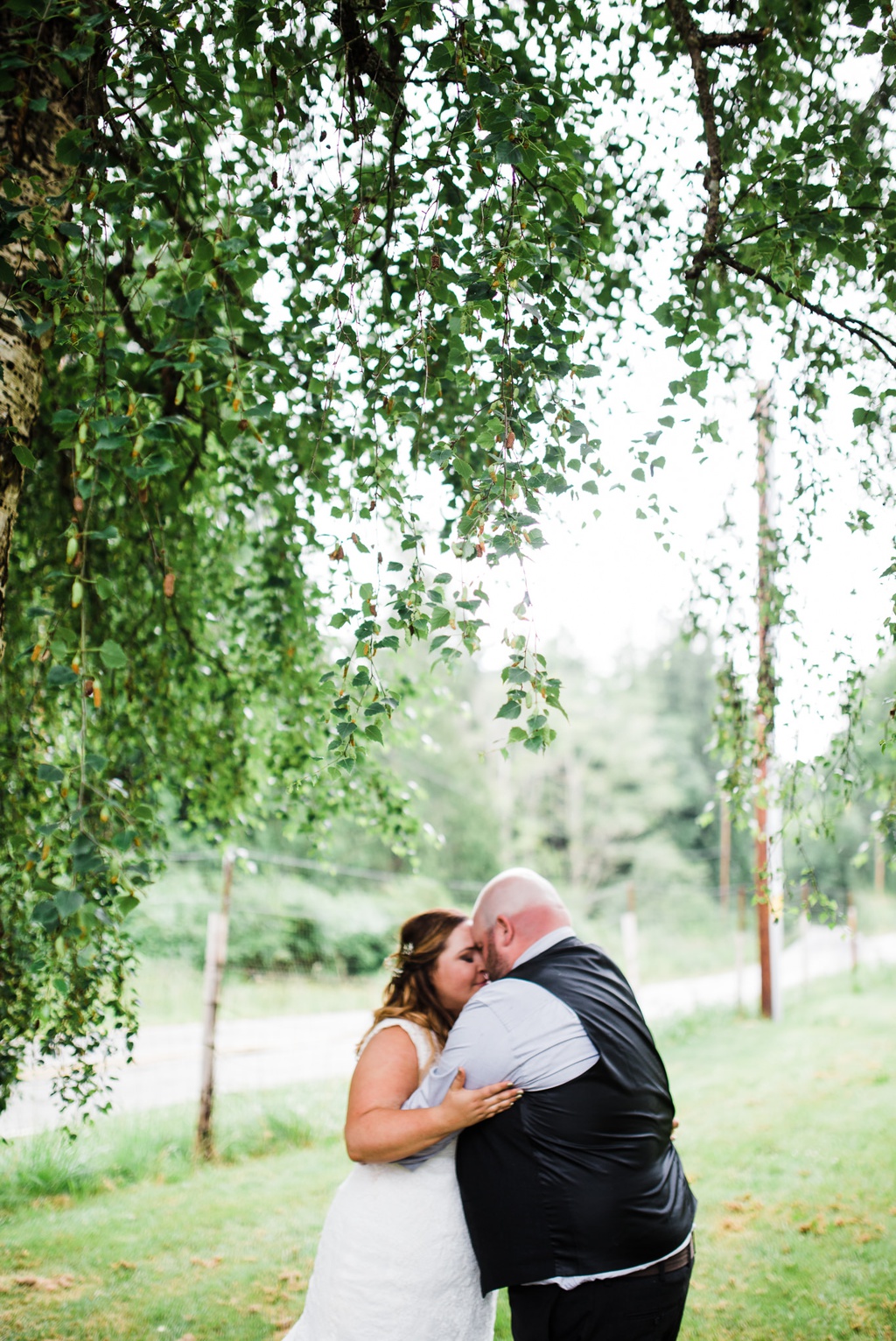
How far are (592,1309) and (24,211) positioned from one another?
133 inches

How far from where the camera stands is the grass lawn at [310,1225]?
4512mm

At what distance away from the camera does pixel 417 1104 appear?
2.86 metres


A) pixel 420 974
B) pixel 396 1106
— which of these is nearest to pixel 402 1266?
pixel 396 1106

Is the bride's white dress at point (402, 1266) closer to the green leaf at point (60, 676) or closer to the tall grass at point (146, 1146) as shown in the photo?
the green leaf at point (60, 676)

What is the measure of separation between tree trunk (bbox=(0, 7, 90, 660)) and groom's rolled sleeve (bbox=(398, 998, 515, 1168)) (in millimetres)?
1742

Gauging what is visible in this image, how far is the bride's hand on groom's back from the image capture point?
8.76ft

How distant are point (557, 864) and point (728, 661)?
27.2m

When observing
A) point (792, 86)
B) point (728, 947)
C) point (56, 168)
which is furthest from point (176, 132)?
point (728, 947)

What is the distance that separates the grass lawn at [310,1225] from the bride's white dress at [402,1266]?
6.38ft

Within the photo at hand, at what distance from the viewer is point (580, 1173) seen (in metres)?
2.68

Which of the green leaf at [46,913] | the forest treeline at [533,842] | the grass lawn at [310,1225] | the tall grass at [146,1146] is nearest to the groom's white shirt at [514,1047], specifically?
the green leaf at [46,913]

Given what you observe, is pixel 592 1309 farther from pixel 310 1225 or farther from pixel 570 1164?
pixel 310 1225

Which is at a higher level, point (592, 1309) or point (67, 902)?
point (67, 902)

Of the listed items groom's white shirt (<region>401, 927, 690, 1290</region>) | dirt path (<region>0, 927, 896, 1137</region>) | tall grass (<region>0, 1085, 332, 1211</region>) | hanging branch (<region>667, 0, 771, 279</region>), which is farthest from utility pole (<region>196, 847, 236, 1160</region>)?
hanging branch (<region>667, 0, 771, 279</region>)
